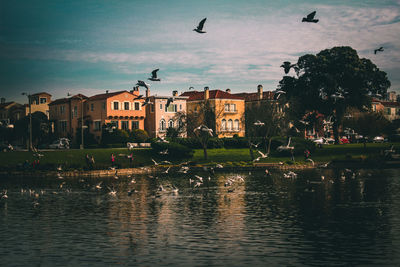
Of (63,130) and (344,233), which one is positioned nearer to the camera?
(344,233)

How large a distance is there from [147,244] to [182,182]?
25333 millimetres

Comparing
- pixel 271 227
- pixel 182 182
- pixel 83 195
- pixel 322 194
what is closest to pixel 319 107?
pixel 182 182

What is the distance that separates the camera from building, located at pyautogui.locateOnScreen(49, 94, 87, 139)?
342 ft

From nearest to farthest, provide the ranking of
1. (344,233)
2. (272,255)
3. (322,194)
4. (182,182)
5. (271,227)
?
1. (272,255)
2. (344,233)
3. (271,227)
4. (322,194)
5. (182,182)

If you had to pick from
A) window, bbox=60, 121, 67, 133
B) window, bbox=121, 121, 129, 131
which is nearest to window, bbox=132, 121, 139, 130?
window, bbox=121, 121, 129, 131

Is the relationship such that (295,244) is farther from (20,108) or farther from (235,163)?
(20,108)

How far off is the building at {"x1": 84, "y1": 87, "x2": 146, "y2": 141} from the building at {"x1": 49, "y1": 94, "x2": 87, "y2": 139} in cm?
220

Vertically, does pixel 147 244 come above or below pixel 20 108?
below

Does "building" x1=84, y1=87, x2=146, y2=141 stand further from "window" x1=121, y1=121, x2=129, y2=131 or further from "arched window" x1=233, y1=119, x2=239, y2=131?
"arched window" x1=233, y1=119, x2=239, y2=131

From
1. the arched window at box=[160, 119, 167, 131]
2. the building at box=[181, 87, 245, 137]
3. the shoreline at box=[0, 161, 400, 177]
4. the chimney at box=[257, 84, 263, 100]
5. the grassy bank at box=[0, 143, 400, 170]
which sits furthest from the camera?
the chimney at box=[257, 84, 263, 100]

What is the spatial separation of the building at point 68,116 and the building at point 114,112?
2.20m

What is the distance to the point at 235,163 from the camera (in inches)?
2448

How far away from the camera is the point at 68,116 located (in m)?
107

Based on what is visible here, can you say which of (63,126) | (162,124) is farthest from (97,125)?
(162,124)
